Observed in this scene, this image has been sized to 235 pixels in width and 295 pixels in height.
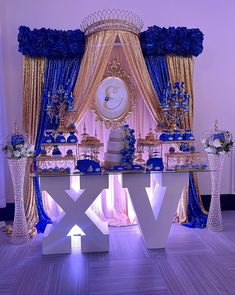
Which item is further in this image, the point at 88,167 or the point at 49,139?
the point at 49,139

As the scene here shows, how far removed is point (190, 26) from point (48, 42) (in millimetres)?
2135

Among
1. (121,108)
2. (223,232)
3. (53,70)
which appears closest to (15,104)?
(53,70)

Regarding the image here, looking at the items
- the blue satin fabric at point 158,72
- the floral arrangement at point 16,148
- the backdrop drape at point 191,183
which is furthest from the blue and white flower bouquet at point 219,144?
the floral arrangement at point 16,148

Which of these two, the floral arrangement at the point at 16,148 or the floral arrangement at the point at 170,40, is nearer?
the floral arrangement at the point at 16,148

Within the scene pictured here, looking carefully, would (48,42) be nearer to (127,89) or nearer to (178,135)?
(127,89)

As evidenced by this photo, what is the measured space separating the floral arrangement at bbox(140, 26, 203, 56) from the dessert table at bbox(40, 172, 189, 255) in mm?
1690

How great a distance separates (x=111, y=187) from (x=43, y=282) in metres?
1.68

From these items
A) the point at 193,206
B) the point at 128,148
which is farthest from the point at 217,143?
the point at 128,148

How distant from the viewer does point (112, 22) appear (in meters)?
3.48

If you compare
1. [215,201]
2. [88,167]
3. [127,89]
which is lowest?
[215,201]

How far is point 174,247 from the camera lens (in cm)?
320

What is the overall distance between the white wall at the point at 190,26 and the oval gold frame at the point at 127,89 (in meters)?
0.88

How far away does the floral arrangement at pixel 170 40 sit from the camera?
366 cm

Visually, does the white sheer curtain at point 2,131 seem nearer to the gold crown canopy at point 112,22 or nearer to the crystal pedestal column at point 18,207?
the crystal pedestal column at point 18,207
